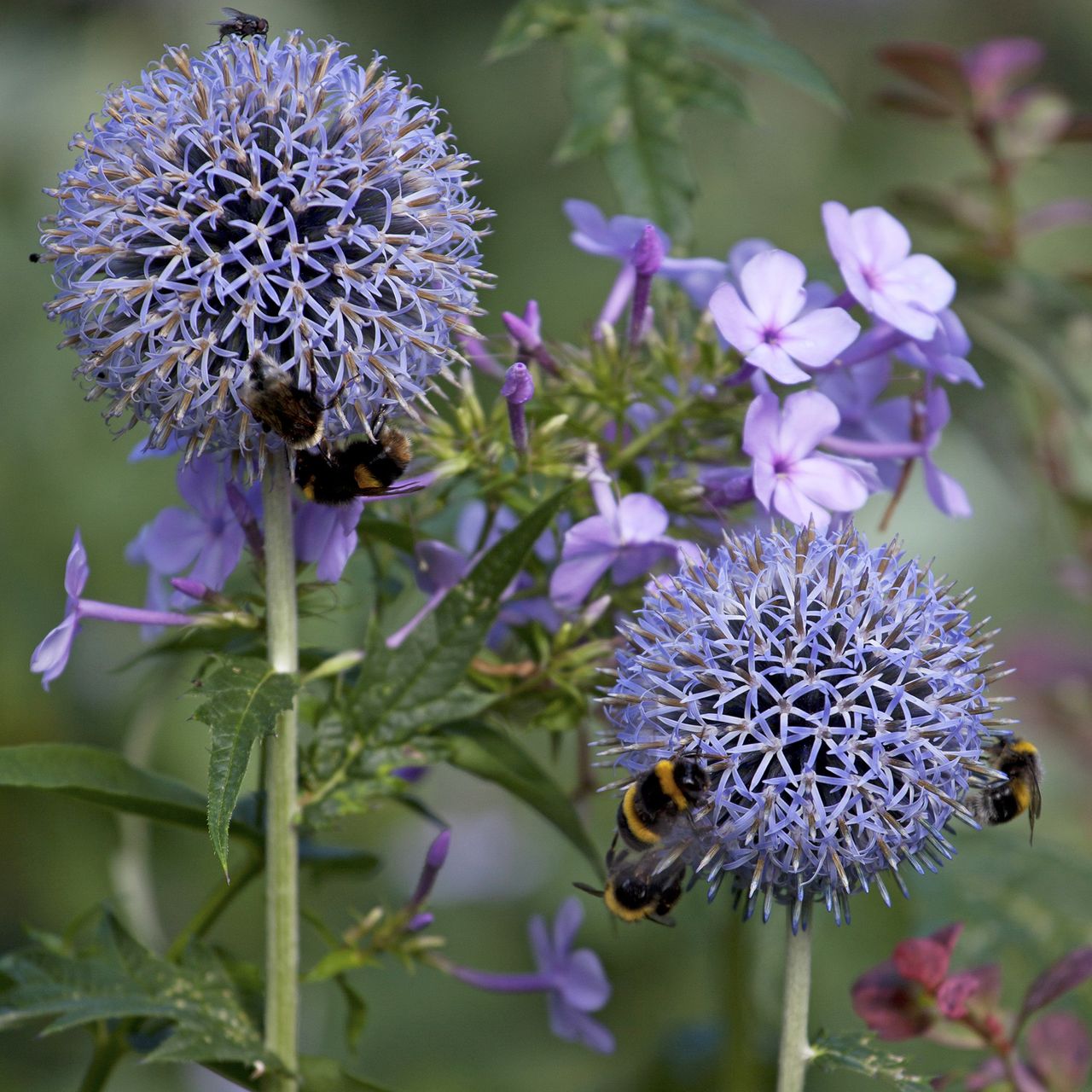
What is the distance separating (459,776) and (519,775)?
8.85ft

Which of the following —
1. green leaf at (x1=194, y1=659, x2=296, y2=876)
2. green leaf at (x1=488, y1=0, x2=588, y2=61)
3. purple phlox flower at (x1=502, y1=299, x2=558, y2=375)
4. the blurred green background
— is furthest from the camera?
the blurred green background

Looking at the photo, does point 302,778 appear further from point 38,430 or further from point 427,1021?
point 38,430

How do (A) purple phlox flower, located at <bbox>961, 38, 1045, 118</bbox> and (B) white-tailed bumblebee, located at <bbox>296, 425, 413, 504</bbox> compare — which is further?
(A) purple phlox flower, located at <bbox>961, 38, 1045, 118</bbox>

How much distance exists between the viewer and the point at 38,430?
3.37 m

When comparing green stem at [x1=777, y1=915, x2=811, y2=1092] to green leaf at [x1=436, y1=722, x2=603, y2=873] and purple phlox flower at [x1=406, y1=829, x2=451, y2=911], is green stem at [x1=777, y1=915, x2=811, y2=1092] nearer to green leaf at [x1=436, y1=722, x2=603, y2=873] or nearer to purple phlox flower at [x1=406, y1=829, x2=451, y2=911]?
green leaf at [x1=436, y1=722, x2=603, y2=873]

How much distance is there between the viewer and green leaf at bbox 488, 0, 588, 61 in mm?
2086

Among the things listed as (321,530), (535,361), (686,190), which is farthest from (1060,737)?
(321,530)

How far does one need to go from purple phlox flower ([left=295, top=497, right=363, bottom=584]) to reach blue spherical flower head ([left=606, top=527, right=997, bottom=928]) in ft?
1.02

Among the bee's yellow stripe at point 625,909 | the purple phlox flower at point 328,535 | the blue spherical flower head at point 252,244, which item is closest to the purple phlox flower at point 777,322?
the blue spherical flower head at point 252,244

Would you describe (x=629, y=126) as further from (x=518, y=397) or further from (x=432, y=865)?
(x=432, y=865)

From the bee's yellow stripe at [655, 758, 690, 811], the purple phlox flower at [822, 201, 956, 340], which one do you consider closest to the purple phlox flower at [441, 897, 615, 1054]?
the bee's yellow stripe at [655, 758, 690, 811]

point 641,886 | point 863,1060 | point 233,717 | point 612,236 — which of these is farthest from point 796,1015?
point 612,236

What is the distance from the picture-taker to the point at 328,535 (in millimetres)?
1528

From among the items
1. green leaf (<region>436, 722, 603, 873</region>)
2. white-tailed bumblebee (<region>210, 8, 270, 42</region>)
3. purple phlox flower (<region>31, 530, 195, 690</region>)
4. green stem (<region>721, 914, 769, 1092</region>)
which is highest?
white-tailed bumblebee (<region>210, 8, 270, 42</region>)
